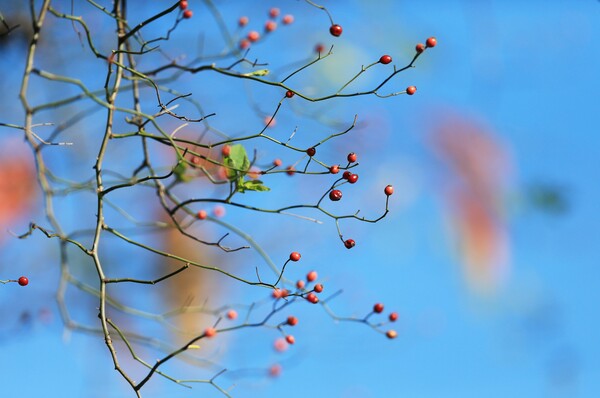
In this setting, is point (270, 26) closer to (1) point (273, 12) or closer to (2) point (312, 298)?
(1) point (273, 12)

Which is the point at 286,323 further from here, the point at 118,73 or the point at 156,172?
the point at 118,73

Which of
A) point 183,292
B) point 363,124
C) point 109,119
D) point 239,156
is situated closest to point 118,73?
point 109,119

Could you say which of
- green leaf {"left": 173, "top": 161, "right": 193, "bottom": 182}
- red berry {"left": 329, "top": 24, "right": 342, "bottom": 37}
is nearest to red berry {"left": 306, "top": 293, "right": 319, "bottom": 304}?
green leaf {"left": 173, "top": 161, "right": 193, "bottom": 182}

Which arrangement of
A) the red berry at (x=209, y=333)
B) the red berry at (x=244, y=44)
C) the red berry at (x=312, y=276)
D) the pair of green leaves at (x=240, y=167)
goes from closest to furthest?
the red berry at (x=209, y=333) → the pair of green leaves at (x=240, y=167) → the red berry at (x=312, y=276) → the red berry at (x=244, y=44)

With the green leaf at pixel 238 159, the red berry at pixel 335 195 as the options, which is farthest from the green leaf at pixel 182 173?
the red berry at pixel 335 195

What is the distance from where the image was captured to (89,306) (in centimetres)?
272

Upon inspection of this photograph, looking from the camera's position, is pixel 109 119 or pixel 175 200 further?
pixel 175 200

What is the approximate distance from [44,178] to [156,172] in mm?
200

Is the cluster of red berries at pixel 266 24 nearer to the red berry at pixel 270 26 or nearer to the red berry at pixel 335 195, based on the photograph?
the red berry at pixel 270 26

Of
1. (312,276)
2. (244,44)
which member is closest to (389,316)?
(312,276)

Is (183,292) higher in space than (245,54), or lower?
higher

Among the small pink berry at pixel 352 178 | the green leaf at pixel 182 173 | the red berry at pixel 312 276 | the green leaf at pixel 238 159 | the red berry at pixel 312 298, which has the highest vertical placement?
the green leaf at pixel 182 173

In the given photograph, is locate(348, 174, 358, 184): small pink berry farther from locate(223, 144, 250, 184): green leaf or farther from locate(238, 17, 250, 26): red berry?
locate(238, 17, 250, 26): red berry

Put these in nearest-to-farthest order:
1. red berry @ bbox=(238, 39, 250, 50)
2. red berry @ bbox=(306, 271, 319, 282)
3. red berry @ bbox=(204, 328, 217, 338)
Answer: red berry @ bbox=(204, 328, 217, 338), red berry @ bbox=(306, 271, 319, 282), red berry @ bbox=(238, 39, 250, 50)
